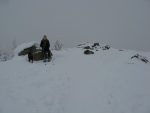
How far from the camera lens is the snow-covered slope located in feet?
41.5

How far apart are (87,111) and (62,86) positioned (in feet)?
11.1

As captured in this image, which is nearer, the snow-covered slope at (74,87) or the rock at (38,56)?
the snow-covered slope at (74,87)

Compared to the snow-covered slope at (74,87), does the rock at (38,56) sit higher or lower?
higher

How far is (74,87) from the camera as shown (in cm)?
1527

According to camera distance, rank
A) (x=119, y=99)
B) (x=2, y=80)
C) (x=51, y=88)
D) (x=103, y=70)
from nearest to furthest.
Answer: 1. (x=119, y=99)
2. (x=51, y=88)
3. (x=2, y=80)
4. (x=103, y=70)

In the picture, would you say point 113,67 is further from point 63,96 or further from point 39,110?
point 39,110

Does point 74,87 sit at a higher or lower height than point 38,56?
lower

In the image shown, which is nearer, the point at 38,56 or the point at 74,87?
the point at 74,87

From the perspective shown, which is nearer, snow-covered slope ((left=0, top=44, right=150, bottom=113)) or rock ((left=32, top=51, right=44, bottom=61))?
snow-covered slope ((left=0, top=44, right=150, bottom=113))

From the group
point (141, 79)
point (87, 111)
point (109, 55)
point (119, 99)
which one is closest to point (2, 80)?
point (87, 111)

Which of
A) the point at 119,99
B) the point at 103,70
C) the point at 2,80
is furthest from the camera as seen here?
the point at 103,70

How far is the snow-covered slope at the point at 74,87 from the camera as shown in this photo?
12656 mm

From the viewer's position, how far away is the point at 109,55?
86.3ft

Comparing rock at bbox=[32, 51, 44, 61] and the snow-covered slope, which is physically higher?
rock at bbox=[32, 51, 44, 61]
